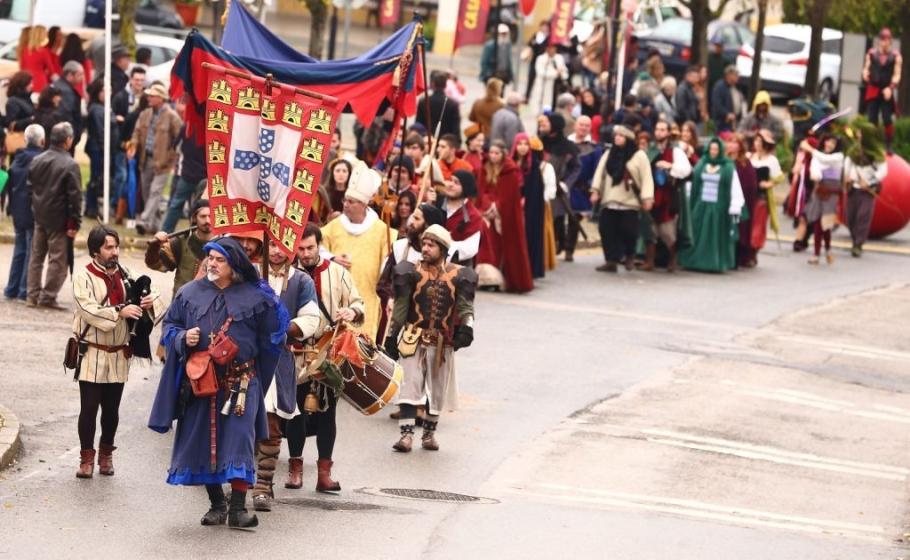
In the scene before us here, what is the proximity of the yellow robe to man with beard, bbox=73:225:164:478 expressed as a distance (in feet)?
9.36

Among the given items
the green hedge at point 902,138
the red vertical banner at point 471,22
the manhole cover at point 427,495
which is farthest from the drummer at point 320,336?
the green hedge at point 902,138

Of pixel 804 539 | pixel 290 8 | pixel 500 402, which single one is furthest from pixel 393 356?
pixel 290 8

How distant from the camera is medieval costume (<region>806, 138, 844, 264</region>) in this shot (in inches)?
985

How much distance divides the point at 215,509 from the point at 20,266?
7680 millimetres

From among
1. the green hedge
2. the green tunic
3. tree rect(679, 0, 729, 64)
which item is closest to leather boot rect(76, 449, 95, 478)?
the green tunic

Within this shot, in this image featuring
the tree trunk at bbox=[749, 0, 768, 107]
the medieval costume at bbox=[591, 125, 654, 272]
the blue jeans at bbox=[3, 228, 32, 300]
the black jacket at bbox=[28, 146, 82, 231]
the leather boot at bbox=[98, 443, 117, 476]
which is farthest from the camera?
the tree trunk at bbox=[749, 0, 768, 107]

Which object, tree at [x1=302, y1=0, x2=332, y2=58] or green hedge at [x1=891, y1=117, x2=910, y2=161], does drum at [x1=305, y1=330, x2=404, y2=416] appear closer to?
tree at [x1=302, y1=0, x2=332, y2=58]

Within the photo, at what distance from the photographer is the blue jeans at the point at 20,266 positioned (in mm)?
17484

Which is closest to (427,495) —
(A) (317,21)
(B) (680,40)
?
(A) (317,21)

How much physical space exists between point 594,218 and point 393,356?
14292mm

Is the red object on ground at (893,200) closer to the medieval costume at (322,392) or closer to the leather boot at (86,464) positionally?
the medieval costume at (322,392)

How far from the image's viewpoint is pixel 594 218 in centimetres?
2741

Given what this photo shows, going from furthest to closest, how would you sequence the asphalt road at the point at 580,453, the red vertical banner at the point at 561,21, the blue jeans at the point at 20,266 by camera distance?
the red vertical banner at the point at 561,21, the blue jeans at the point at 20,266, the asphalt road at the point at 580,453

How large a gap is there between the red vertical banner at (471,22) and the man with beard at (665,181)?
36.0ft
